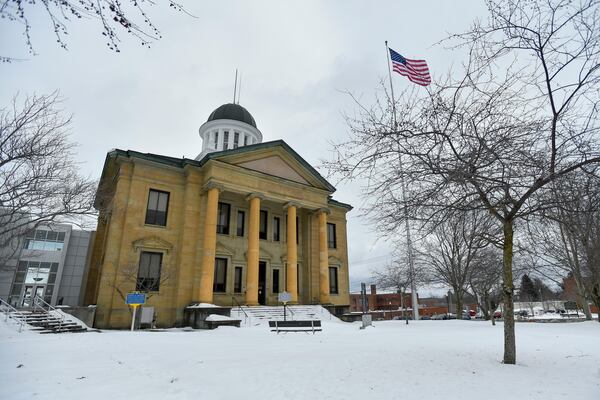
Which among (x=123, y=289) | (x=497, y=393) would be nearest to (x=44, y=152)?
(x=123, y=289)

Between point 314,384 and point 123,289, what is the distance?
730 inches

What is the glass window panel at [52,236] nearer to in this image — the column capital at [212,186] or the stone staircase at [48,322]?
the column capital at [212,186]

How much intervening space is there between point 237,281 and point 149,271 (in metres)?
6.83

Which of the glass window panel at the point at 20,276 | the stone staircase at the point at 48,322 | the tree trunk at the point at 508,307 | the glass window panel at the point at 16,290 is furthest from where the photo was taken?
the glass window panel at the point at 20,276

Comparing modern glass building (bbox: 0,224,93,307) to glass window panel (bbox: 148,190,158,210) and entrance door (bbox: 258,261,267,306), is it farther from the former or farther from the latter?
entrance door (bbox: 258,261,267,306)

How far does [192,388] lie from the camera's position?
19.4 feet

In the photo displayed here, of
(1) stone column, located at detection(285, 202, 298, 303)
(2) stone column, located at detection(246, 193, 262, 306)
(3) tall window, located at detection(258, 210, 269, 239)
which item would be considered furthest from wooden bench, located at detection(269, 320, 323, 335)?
(3) tall window, located at detection(258, 210, 269, 239)

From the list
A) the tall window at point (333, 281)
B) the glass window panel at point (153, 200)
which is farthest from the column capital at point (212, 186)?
the tall window at point (333, 281)

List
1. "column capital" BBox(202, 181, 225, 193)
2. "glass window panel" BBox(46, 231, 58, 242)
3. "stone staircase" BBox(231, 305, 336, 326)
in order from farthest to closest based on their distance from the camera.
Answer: "glass window panel" BBox(46, 231, 58, 242)
"column capital" BBox(202, 181, 225, 193)
"stone staircase" BBox(231, 305, 336, 326)

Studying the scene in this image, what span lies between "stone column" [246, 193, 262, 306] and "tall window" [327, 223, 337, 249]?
10.5 meters

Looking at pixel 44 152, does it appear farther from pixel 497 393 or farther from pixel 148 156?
pixel 497 393

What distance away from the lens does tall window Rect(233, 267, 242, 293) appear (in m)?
26.7

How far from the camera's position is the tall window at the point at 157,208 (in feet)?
78.0

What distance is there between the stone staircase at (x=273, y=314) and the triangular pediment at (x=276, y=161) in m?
10.5
